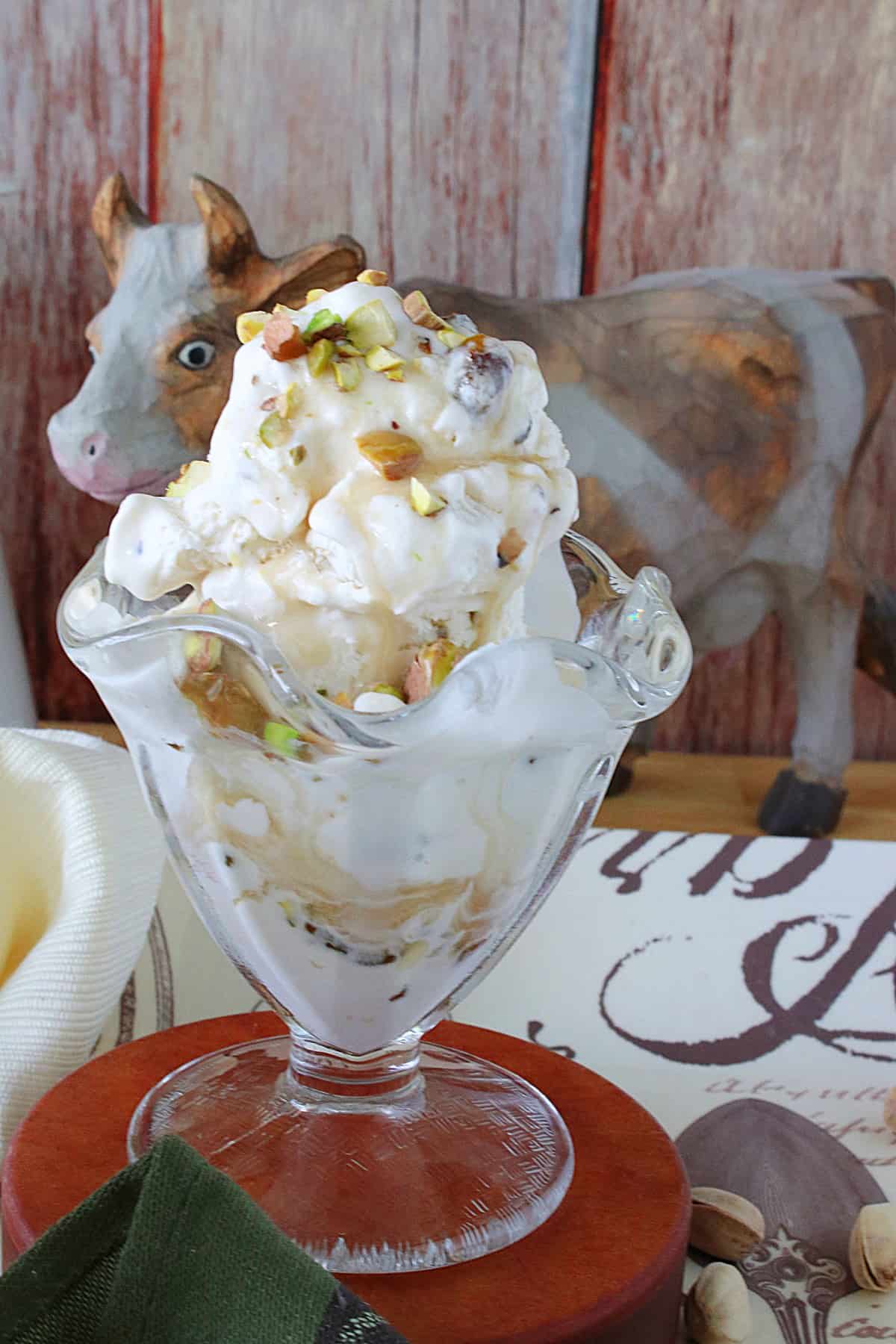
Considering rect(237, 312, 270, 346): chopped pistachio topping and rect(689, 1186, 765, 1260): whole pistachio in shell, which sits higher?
rect(237, 312, 270, 346): chopped pistachio topping

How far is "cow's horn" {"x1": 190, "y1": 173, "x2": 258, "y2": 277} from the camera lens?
0.97 metres

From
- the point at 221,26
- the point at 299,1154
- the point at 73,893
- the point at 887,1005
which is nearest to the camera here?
the point at 299,1154

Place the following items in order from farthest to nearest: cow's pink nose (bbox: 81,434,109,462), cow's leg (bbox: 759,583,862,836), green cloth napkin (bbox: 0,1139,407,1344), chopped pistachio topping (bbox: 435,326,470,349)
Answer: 1. cow's leg (bbox: 759,583,862,836)
2. cow's pink nose (bbox: 81,434,109,462)
3. chopped pistachio topping (bbox: 435,326,470,349)
4. green cloth napkin (bbox: 0,1139,407,1344)

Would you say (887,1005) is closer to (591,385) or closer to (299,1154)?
(299,1154)

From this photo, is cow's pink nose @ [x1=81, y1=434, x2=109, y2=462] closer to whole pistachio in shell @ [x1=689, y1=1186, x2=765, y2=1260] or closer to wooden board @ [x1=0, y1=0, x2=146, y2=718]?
wooden board @ [x1=0, y1=0, x2=146, y2=718]

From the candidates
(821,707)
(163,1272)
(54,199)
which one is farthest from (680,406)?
(163,1272)

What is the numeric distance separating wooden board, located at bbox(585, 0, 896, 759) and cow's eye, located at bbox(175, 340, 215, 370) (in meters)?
0.39

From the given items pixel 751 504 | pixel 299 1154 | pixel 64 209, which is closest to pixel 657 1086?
pixel 299 1154

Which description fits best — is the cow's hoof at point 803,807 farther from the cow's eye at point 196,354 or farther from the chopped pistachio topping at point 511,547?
the chopped pistachio topping at point 511,547

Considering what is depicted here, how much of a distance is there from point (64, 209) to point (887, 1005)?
0.98 m

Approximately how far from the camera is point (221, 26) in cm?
121

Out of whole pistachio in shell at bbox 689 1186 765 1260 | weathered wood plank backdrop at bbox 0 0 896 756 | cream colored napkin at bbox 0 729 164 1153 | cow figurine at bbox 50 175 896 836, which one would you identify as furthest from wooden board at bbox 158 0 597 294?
whole pistachio in shell at bbox 689 1186 765 1260

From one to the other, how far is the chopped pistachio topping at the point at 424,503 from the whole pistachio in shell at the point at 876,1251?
10.8 inches

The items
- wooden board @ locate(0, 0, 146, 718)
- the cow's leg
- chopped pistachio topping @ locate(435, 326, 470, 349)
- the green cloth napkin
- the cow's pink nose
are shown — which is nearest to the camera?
the green cloth napkin
